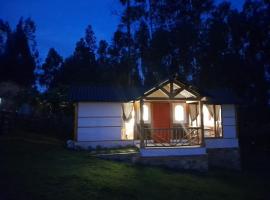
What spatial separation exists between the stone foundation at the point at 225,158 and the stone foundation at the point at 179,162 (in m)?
2.68

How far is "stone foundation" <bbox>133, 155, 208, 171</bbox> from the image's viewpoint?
535 inches

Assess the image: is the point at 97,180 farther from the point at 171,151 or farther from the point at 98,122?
the point at 98,122

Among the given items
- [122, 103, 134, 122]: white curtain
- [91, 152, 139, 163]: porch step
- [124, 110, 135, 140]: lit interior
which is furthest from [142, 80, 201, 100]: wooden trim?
[124, 110, 135, 140]: lit interior

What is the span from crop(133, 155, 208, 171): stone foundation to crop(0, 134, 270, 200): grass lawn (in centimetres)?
70

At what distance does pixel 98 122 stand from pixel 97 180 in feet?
20.3

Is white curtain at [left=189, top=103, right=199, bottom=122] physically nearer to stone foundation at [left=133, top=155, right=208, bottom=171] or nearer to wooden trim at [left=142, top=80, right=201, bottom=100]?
wooden trim at [left=142, top=80, right=201, bottom=100]

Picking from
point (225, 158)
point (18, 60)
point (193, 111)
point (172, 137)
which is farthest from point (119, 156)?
point (18, 60)

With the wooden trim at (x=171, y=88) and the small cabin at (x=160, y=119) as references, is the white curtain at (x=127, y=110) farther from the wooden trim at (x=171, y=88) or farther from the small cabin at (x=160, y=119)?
the wooden trim at (x=171, y=88)

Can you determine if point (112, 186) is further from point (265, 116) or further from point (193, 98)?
point (265, 116)

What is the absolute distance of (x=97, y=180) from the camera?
10.0 m

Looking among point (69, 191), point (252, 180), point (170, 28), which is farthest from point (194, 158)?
point (170, 28)

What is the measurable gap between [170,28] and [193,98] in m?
15.9

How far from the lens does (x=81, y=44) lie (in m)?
40.0

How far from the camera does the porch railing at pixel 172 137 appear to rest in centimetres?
1443
